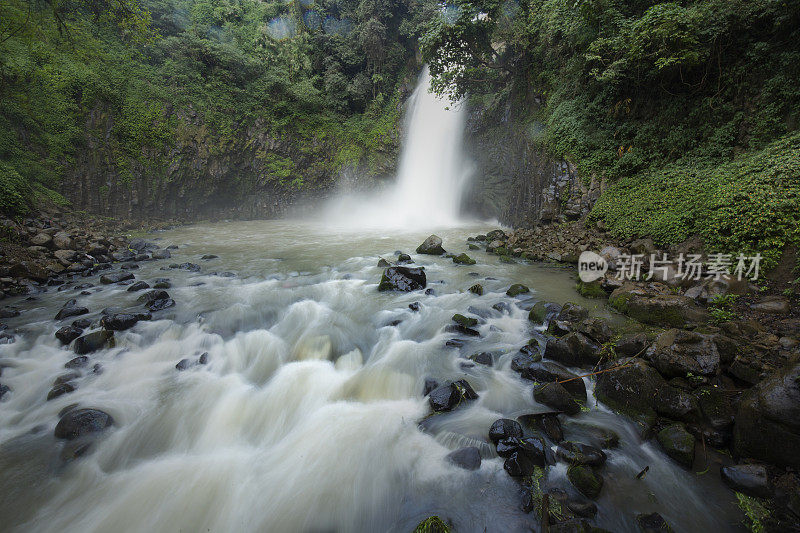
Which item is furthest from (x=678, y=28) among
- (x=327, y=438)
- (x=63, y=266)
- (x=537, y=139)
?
(x=63, y=266)

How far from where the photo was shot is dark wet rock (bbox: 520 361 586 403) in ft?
12.0

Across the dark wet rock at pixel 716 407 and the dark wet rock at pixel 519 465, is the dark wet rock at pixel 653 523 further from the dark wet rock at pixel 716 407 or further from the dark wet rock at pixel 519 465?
the dark wet rock at pixel 716 407

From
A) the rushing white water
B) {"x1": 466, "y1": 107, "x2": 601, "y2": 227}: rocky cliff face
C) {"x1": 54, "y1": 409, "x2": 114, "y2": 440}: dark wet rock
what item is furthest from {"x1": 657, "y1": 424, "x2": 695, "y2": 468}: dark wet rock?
the rushing white water

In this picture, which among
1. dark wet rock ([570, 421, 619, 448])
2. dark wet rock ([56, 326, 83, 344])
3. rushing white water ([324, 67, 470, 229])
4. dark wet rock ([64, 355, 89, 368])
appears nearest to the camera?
dark wet rock ([570, 421, 619, 448])

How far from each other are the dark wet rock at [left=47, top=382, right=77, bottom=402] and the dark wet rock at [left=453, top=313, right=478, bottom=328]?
217 inches

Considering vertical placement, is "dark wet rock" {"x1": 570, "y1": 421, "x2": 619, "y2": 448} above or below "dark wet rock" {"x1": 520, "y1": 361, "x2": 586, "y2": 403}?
below

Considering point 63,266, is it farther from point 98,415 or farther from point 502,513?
point 502,513

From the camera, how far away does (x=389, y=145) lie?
21266mm

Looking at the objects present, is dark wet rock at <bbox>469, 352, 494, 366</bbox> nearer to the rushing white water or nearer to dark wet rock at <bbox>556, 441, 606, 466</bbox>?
dark wet rock at <bbox>556, 441, 606, 466</bbox>

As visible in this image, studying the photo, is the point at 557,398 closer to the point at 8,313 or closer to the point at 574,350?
the point at 574,350

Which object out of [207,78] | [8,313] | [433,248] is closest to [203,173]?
[207,78]

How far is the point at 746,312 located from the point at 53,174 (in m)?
22.5

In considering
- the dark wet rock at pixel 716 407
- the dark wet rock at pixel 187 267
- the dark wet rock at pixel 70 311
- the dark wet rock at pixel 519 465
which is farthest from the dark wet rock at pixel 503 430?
the dark wet rock at pixel 187 267

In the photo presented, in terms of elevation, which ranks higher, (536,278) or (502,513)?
(536,278)
